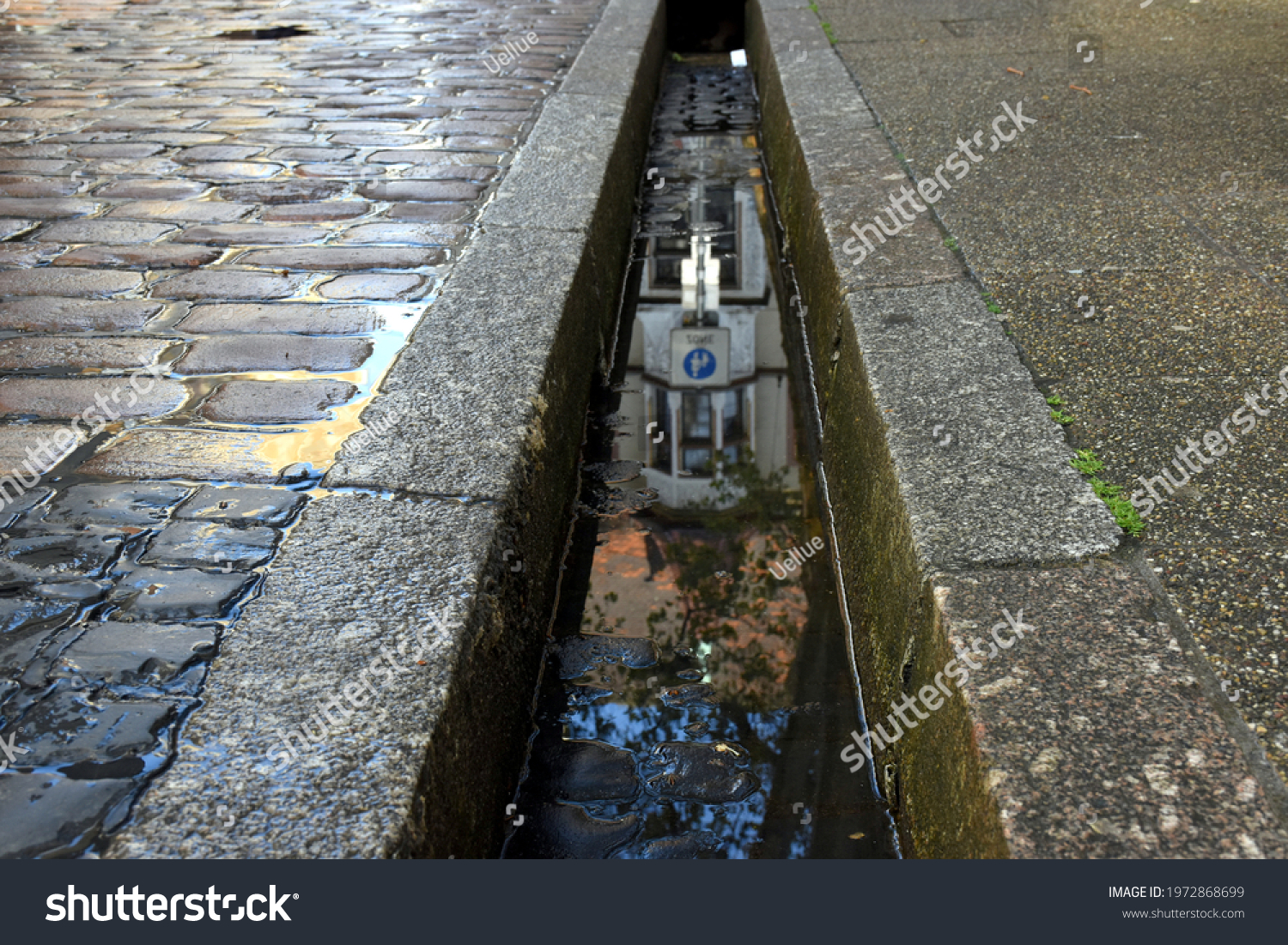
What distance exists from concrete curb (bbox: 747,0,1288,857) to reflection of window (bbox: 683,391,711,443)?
422 millimetres

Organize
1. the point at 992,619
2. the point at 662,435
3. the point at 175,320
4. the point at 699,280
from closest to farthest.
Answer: the point at 992,619 → the point at 175,320 → the point at 662,435 → the point at 699,280

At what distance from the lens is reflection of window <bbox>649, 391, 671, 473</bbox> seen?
311 centimetres

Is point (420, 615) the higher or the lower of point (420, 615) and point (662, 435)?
the higher

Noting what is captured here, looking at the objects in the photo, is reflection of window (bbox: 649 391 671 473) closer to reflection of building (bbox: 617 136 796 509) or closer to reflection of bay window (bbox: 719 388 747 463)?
reflection of building (bbox: 617 136 796 509)

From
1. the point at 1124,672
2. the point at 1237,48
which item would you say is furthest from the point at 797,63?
the point at 1124,672

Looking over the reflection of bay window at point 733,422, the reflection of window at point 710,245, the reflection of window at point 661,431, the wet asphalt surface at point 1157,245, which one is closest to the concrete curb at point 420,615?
the reflection of window at point 661,431

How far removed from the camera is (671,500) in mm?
2938

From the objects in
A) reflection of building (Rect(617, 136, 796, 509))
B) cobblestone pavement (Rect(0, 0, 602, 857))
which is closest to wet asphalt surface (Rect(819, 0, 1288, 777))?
reflection of building (Rect(617, 136, 796, 509))

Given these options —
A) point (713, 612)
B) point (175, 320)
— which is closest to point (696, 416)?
point (713, 612)

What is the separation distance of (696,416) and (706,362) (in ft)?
1.19

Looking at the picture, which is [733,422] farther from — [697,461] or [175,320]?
[175,320]

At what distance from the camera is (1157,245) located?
2.99 meters

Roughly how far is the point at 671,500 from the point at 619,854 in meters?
1.26

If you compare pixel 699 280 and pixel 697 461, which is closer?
pixel 697 461
